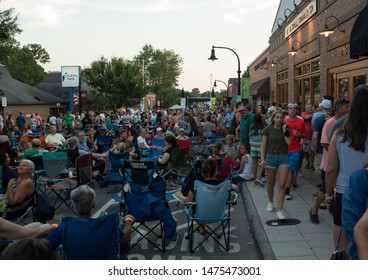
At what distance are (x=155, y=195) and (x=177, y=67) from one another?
119 metres

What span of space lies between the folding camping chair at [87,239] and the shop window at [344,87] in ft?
39.8

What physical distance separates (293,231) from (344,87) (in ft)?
31.6

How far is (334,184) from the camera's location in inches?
164

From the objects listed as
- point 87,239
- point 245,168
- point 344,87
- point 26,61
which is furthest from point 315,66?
point 26,61

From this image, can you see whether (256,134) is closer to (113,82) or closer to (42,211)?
(42,211)

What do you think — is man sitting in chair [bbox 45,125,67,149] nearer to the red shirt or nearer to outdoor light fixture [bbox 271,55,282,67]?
the red shirt

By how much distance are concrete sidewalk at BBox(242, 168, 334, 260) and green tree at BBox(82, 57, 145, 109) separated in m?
44.5

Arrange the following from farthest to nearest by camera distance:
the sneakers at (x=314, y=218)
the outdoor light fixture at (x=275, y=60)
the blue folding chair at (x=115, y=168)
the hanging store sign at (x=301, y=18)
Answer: the outdoor light fixture at (x=275, y=60)
the hanging store sign at (x=301, y=18)
the blue folding chair at (x=115, y=168)
the sneakers at (x=314, y=218)

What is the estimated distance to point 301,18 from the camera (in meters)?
20.8

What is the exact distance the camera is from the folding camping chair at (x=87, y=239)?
13.6 ft

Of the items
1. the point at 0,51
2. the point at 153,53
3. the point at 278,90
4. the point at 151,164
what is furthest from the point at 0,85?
the point at 153,53

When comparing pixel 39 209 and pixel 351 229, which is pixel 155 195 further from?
pixel 351 229

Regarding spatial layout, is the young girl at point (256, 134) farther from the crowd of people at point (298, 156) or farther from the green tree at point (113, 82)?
the green tree at point (113, 82)

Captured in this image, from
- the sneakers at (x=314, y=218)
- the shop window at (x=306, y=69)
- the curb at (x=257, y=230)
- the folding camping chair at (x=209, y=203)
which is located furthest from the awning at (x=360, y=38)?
the shop window at (x=306, y=69)
